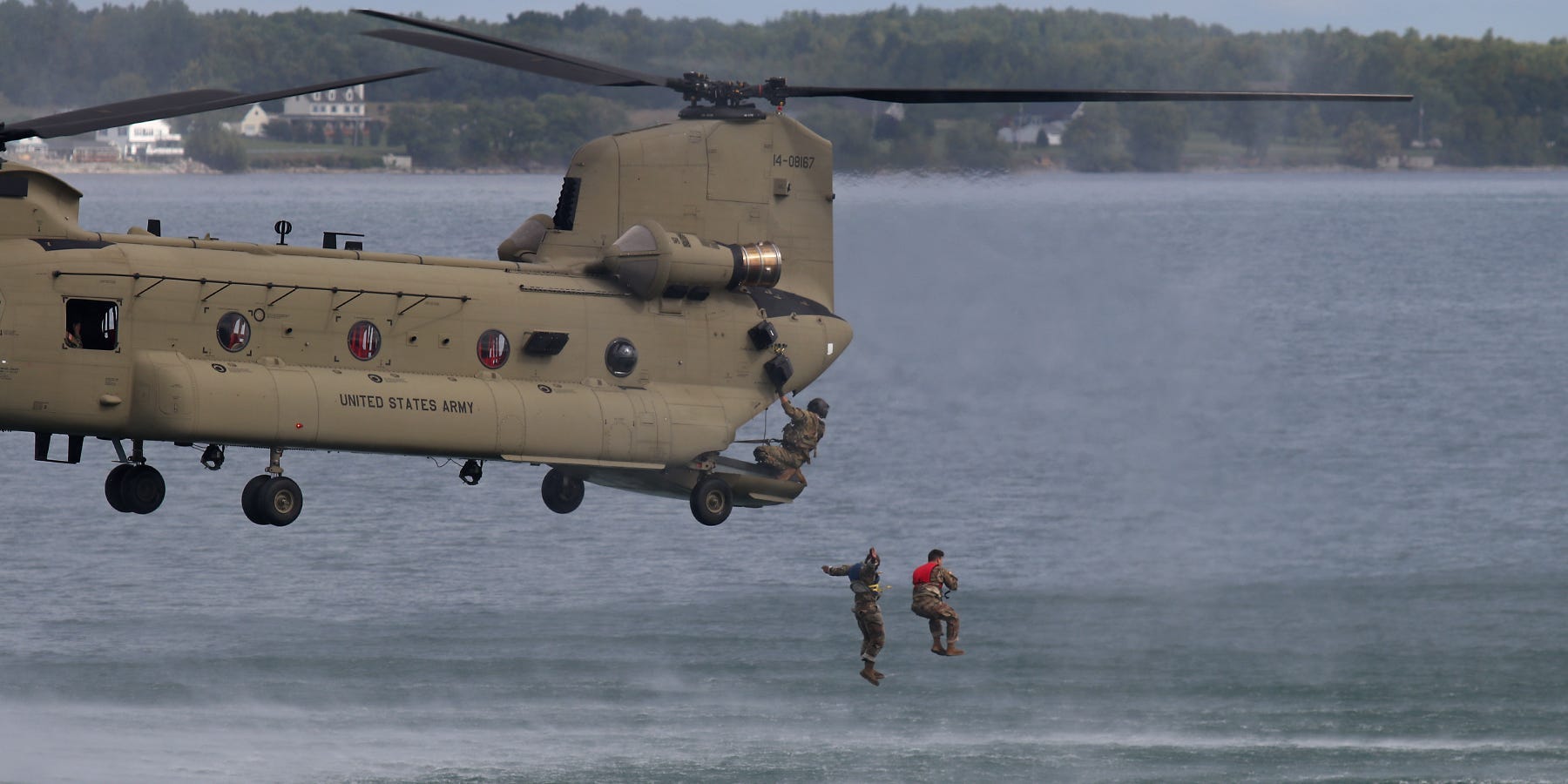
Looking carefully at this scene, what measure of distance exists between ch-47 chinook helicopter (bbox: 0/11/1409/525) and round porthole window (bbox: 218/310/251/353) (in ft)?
0.12

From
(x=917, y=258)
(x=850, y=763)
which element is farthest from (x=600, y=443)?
(x=850, y=763)

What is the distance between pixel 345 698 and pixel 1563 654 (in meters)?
56.1

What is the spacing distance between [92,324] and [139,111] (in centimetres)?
321

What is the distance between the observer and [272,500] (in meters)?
32.9

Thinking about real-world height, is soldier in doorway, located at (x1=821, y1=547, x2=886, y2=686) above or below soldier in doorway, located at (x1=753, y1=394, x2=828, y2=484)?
below

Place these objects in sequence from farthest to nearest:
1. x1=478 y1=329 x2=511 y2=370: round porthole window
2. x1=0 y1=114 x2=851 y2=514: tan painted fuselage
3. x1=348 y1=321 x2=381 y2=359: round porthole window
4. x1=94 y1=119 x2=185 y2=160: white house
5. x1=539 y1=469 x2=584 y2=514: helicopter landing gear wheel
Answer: x1=94 y1=119 x2=185 y2=160: white house → x1=539 y1=469 x2=584 y2=514: helicopter landing gear wheel → x1=478 y1=329 x2=511 y2=370: round porthole window → x1=348 y1=321 x2=381 y2=359: round porthole window → x1=0 y1=114 x2=851 y2=514: tan painted fuselage

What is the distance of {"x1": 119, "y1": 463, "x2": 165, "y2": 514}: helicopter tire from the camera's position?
108ft

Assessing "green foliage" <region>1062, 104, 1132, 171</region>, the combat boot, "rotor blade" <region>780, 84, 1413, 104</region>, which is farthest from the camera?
"green foliage" <region>1062, 104, 1132, 171</region>

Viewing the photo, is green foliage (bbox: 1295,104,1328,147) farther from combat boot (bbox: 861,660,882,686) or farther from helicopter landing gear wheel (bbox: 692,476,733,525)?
helicopter landing gear wheel (bbox: 692,476,733,525)

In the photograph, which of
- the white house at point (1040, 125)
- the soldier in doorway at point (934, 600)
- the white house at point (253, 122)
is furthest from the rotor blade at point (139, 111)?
the white house at point (253, 122)

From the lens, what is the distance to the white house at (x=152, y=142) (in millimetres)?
117500

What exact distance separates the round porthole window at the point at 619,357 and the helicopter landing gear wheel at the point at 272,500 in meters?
6.01

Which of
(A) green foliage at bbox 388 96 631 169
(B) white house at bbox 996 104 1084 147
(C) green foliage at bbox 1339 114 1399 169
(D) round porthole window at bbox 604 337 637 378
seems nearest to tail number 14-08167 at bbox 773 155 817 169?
(D) round porthole window at bbox 604 337 637 378

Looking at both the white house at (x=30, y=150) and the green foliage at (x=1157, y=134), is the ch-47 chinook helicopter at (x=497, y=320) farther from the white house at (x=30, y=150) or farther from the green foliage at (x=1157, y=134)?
the white house at (x=30, y=150)
